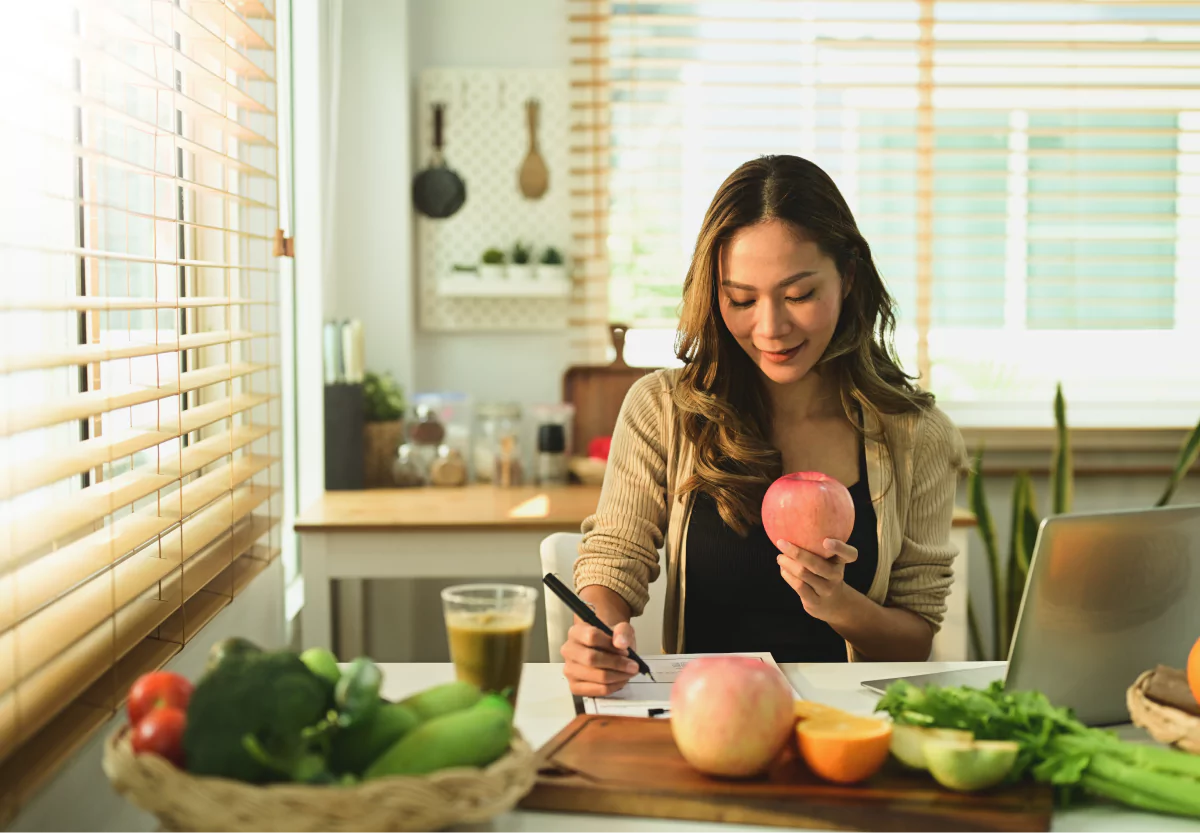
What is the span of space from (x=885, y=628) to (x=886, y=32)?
7.10 ft

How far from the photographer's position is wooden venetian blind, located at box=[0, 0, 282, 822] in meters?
1.04

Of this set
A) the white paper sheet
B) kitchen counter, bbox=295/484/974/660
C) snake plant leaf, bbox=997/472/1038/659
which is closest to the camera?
the white paper sheet

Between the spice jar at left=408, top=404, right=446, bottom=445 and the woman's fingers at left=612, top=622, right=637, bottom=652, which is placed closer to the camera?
the woman's fingers at left=612, top=622, right=637, bottom=652

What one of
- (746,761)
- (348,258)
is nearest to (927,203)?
(348,258)

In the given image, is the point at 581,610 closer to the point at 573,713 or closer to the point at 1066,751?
the point at 573,713

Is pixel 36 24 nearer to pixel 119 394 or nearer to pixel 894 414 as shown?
pixel 119 394

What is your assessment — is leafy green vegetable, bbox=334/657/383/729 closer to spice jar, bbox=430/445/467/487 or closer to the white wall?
spice jar, bbox=430/445/467/487

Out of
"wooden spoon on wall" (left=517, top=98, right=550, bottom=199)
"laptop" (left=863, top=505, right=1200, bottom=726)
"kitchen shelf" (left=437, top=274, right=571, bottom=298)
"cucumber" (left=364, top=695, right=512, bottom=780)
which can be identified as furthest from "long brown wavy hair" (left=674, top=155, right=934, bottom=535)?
"wooden spoon on wall" (left=517, top=98, right=550, bottom=199)

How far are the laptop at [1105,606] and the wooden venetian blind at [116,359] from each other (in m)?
0.89

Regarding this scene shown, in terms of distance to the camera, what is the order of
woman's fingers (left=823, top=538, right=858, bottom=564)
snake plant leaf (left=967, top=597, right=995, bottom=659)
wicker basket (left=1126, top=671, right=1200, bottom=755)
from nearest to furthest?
wicker basket (left=1126, top=671, right=1200, bottom=755) → woman's fingers (left=823, top=538, right=858, bottom=564) → snake plant leaf (left=967, top=597, right=995, bottom=659)

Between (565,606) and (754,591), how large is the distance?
0.28 metres

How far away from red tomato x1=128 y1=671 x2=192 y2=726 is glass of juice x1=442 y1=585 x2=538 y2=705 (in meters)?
0.27

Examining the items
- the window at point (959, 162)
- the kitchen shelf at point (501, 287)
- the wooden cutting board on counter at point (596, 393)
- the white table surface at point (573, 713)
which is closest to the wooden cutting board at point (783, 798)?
the white table surface at point (573, 713)

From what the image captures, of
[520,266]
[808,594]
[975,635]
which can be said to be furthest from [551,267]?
[808,594]
